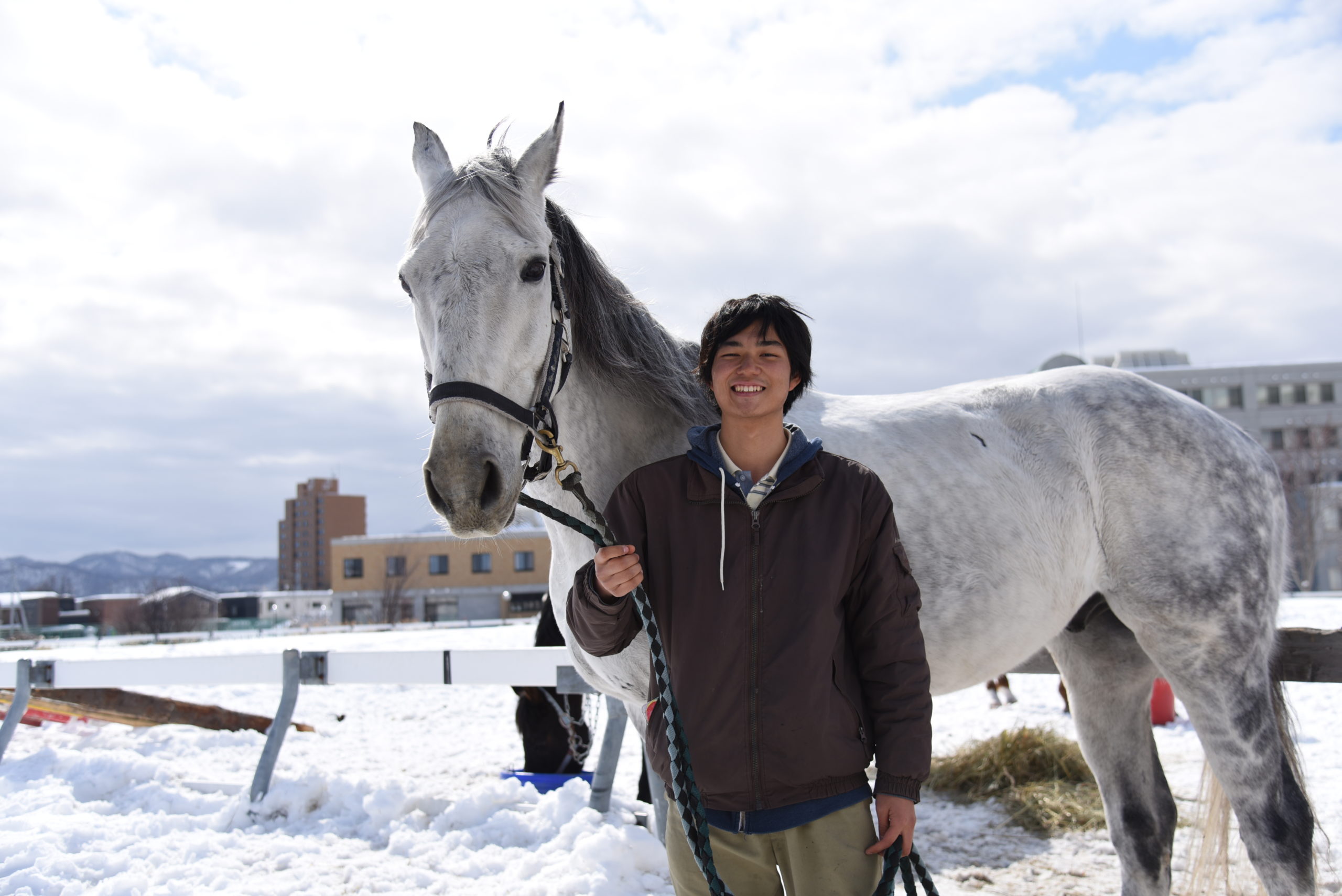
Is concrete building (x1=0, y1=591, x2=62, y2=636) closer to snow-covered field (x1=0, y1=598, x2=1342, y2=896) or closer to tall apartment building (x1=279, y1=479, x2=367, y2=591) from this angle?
tall apartment building (x1=279, y1=479, x2=367, y2=591)

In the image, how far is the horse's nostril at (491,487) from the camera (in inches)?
68.6

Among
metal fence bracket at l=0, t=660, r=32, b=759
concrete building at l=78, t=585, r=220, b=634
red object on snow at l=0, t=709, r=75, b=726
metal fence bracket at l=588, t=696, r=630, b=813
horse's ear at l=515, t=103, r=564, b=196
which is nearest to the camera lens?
horse's ear at l=515, t=103, r=564, b=196

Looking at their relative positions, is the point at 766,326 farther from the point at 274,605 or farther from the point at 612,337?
the point at 274,605

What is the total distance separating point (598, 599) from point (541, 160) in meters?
1.24

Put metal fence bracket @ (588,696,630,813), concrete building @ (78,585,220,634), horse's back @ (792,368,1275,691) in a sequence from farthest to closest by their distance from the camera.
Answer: concrete building @ (78,585,220,634), metal fence bracket @ (588,696,630,813), horse's back @ (792,368,1275,691)

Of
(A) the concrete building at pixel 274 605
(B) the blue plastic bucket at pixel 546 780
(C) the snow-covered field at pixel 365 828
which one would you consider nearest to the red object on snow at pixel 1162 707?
(C) the snow-covered field at pixel 365 828

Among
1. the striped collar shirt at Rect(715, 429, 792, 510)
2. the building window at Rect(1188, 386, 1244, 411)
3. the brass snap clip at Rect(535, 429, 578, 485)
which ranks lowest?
the striped collar shirt at Rect(715, 429, 792, 510)

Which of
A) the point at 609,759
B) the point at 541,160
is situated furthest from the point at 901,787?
the point at 609,759

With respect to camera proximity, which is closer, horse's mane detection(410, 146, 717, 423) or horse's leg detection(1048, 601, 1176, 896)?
horse's mane detection(410, 146, 717, 423)

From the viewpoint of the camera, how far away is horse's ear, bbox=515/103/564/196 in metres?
2.13

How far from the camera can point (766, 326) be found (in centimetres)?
172

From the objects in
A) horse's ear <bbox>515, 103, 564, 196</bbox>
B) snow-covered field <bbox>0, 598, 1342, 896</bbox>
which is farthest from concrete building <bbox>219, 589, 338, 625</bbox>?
horse's ear <bbox>515, 103, 564, 196</bbox>

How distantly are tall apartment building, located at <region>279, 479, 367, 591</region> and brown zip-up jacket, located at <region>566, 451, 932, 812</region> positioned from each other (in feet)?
282

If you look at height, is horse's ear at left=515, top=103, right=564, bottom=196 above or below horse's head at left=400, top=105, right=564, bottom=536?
above
